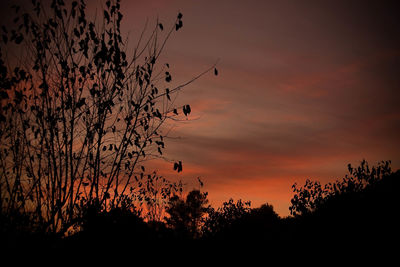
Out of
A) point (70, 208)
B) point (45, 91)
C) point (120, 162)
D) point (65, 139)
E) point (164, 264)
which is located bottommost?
point (164, 264)

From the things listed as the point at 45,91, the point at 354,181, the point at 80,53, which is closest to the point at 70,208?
the point at 45,91

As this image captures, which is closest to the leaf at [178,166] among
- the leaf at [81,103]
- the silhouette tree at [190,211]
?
the leaf at [81,103]

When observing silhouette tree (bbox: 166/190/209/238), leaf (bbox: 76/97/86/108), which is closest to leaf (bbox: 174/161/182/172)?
leaf (bbox: 76/97/86/108)

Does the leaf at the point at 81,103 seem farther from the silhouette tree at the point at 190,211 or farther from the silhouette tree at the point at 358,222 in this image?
Result: the silhouette tree at the point at 190,211

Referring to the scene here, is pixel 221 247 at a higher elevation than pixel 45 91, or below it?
below

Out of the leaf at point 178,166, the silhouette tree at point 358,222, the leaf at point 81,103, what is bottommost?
the silhouette tree at point 358,222

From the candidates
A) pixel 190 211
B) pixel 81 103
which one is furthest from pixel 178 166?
pixel 190 211

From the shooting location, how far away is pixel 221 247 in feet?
31.7

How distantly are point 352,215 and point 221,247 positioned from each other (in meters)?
4.77

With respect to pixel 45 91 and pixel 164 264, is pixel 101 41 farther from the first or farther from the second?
pixel 164 264

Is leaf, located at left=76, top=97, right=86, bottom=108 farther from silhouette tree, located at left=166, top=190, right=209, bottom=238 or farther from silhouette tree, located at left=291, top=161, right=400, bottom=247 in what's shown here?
silhouette tree, located at left=166, top=190, right=209, bottom=238

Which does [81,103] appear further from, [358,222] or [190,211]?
[190,211]

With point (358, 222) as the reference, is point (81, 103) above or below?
above

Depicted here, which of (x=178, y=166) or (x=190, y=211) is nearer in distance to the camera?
(x=178, y=166)
